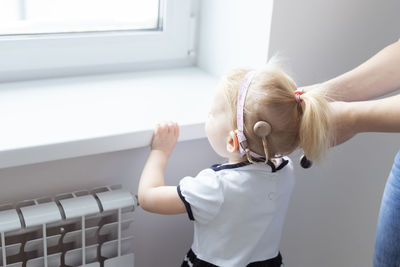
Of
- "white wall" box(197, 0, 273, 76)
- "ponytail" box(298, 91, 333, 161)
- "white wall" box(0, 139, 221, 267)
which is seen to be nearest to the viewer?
"ponytail" box(298, 91, 333, 161)

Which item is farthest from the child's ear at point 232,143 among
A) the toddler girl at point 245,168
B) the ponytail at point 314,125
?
the ponytail at point 314,125

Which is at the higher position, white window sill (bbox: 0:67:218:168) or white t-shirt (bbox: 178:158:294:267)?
white window sill (bbox: 0:67:218:168)

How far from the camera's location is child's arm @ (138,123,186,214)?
111 cm

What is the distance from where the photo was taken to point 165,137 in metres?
1.19

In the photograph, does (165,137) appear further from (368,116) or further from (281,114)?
(368,116)

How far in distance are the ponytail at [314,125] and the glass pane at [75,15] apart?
1.83 feet

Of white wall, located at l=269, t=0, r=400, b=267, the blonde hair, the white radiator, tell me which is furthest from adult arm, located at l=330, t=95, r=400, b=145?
the white radiator

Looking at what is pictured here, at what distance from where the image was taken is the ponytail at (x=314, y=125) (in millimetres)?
1026

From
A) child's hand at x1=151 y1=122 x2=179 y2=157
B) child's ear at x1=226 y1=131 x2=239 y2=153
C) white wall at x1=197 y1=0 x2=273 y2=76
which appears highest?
white wall at x1=197 y1=0 x2=273 y2=76

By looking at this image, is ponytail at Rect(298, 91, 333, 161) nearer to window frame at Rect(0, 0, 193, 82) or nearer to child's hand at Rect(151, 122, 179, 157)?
child's hand at Rect(151, 122, 179, 157)

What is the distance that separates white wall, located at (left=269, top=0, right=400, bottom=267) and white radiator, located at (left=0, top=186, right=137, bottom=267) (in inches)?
18.9

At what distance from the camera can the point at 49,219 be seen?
3.60 feet

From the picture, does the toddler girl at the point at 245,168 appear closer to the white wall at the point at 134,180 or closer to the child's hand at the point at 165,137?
the child's hand at the point at 165,137

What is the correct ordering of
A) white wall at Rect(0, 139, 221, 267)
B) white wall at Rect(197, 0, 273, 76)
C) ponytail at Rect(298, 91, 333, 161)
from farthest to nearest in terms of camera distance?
white wall at Rect(197, 0, 273, 76) < white wall at Rect(0, 139, 221, 267) < ponytail at Rect(298, 91, 333, 161)
